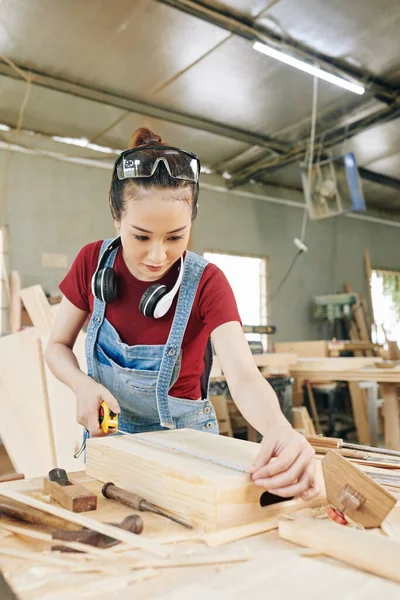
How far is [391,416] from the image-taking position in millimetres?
4102

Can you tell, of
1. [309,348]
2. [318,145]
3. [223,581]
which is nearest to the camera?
[223,581]

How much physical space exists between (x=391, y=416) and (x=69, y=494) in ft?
12.1

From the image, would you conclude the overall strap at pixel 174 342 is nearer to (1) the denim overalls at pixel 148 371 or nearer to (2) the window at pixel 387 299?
(1) the denim overalls at pixel 148 371

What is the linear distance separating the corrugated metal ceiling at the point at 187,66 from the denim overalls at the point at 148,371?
11.6ft

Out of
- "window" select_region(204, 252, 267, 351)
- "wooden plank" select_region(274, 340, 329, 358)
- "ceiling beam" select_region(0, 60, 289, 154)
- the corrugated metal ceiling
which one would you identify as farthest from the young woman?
"window" select_region(204, 252, 267, 351)

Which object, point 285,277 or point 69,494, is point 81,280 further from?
point 285,277

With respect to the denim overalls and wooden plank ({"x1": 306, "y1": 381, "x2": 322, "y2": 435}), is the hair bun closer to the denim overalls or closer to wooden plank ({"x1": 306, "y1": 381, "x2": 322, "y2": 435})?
the denim overalls

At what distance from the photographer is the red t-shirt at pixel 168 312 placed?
1477mm

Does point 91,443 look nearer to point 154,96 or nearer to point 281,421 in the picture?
point 281,421

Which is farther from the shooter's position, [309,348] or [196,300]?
[309,348]

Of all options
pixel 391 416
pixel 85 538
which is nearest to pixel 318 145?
pixel 391 416

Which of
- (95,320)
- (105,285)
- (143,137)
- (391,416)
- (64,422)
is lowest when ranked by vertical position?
(391,416)

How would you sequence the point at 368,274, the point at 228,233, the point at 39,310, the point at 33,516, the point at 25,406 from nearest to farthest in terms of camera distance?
the point at 33,516
the point at 25,406
the point at 39,310
the point at 228,233
the point at 368,274

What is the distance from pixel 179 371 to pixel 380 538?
2.79 ft
